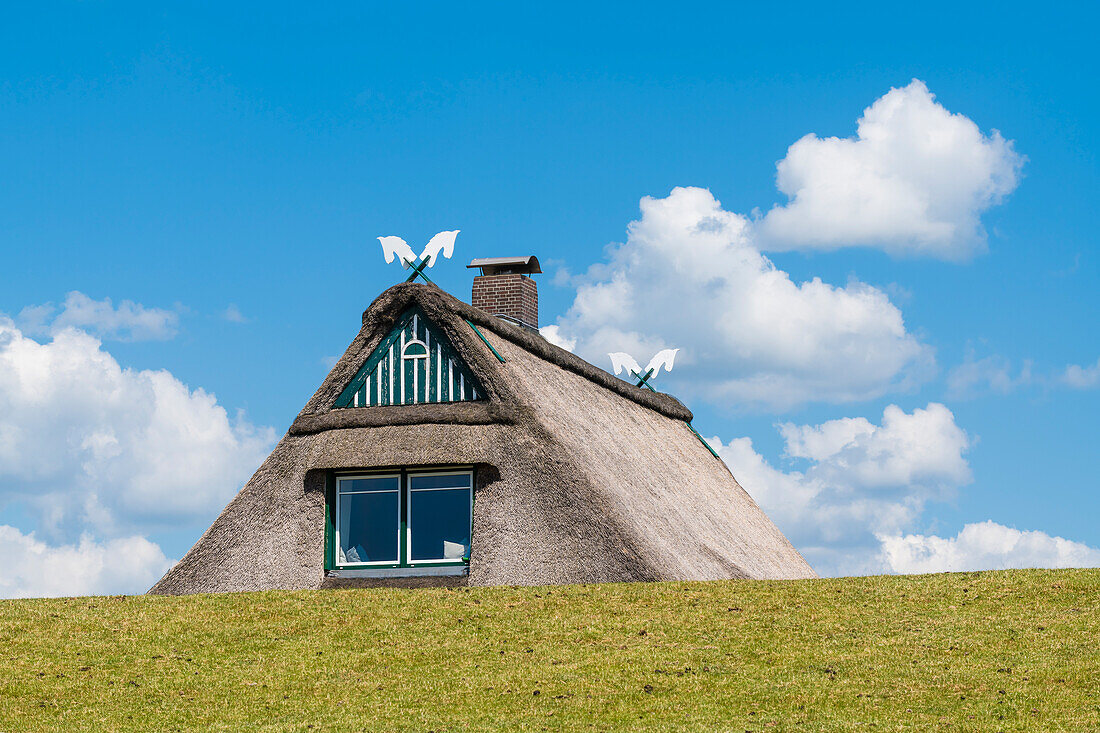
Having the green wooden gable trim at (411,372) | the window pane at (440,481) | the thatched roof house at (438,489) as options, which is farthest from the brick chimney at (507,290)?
the window pane at (440,481)

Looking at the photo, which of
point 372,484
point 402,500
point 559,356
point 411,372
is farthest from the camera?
point 559,356

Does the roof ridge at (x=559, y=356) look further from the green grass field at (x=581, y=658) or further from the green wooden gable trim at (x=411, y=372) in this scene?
the green grass field at (x=581, y=658)

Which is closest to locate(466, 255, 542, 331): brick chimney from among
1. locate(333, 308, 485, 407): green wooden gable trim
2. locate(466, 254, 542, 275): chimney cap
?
locate(466, 254, 542, 275): chimney cap

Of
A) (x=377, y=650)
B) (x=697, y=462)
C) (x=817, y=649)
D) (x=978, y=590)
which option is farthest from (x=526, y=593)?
(x=697, y=462)

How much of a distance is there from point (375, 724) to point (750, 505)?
72.3 feet

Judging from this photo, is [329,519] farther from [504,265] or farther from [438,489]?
[504,265]

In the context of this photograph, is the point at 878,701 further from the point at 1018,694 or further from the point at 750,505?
the point at 750,505

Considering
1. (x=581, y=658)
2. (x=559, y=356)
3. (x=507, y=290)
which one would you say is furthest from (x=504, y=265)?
(x=581, y=658)

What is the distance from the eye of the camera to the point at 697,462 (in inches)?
1339

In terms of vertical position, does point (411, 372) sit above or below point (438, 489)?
above

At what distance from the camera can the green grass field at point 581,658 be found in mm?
14719

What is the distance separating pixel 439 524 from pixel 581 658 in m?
8.40

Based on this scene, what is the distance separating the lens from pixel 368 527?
25.3 meters

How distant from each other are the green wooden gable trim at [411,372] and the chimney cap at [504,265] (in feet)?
23.6
